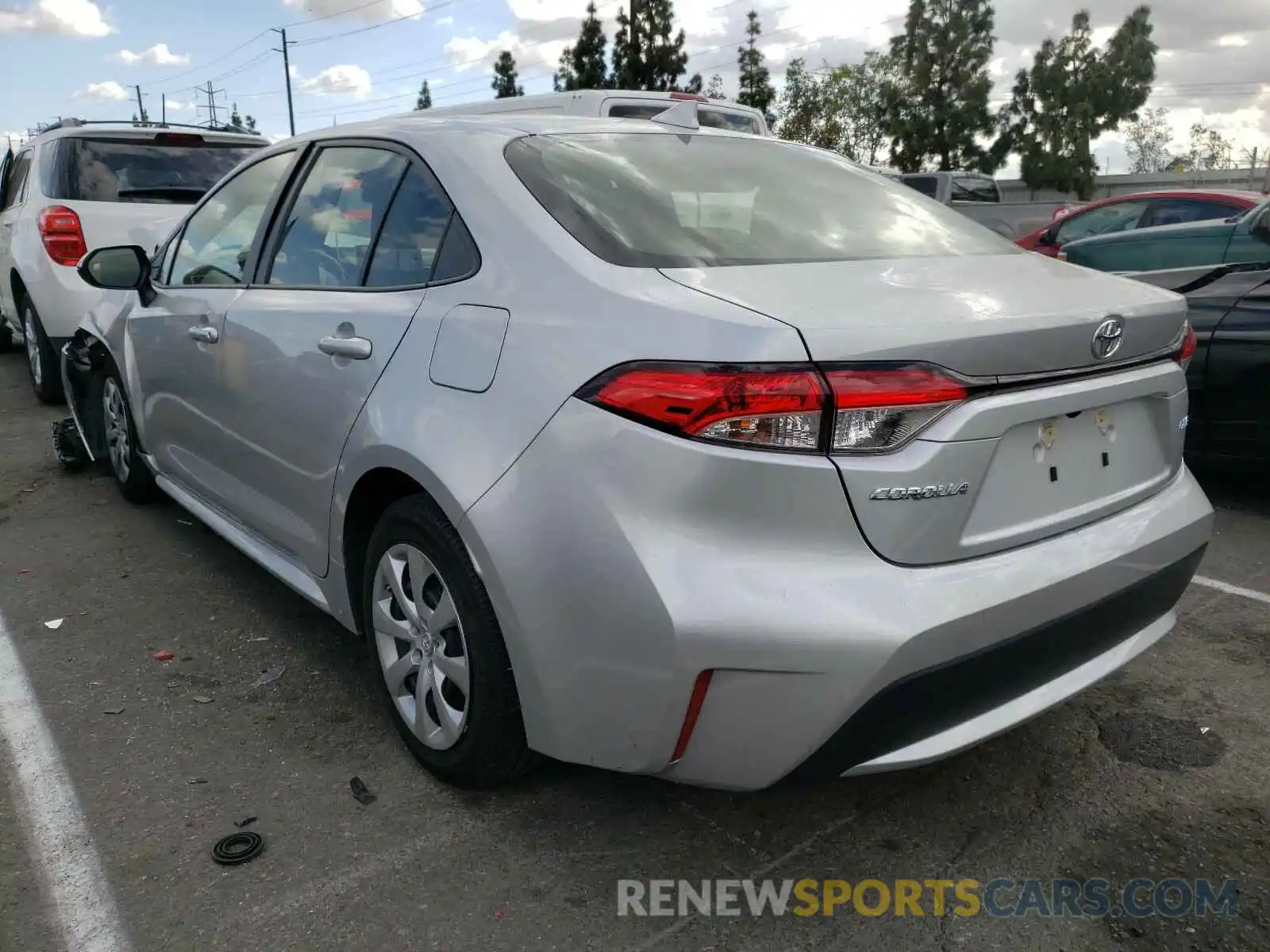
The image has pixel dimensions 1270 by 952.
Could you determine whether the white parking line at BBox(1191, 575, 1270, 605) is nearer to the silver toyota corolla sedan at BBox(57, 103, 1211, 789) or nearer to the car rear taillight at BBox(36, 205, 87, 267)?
the silver toyota corolla sedan at BBox(57, 103, 1211, 789)

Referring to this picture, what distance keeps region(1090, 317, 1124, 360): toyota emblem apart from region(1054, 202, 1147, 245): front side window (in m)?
8.49

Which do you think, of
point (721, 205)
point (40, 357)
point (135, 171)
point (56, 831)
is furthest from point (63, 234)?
point (721, 205)

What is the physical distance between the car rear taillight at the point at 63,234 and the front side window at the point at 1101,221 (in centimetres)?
836

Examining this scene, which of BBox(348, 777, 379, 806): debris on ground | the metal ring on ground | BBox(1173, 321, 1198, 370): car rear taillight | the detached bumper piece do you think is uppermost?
BBox(1173, 321, 1198, 370): car rear taillight

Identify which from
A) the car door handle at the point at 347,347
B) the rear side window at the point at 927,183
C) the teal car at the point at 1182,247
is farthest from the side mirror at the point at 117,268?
the rear side window at the point at 927,183

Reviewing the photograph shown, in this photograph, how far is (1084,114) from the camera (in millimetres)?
45344

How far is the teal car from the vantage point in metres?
5.82

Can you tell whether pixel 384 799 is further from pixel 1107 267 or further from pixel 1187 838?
pixel 1107 267

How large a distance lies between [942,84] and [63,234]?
1828 inches

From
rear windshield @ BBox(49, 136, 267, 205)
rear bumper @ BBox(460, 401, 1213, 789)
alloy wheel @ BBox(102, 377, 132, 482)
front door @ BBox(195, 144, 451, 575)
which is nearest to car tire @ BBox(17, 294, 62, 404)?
rear windshield @ BBox(49, 136, 267, 205)

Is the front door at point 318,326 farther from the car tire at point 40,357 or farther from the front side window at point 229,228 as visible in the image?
the car tire at point 40,357

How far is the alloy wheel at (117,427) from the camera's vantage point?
4.70m

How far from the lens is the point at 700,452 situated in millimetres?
1840

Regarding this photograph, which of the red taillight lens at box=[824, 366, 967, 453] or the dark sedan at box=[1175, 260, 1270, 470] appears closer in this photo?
the red taillight lens at box=[824, 366, 967, 453]
